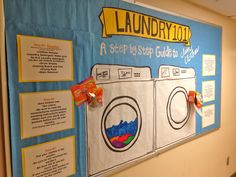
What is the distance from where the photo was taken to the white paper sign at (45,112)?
46.2 inches

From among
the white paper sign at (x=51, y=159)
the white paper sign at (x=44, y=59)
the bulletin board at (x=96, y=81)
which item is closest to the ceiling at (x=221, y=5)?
the bulletin board at (x=96, y=81)

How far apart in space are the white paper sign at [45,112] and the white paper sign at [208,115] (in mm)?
1797

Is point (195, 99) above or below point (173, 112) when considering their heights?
above

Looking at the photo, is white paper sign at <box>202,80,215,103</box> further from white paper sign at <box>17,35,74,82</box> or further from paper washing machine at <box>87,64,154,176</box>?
white paper sign at <box>17,35,74,82</box>

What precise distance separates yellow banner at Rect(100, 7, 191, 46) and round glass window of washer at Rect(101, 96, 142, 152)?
517 mm

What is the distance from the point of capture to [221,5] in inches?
98.8

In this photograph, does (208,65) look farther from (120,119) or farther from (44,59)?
(44,59)

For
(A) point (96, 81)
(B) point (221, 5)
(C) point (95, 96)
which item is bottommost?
(C) point (95, 96)

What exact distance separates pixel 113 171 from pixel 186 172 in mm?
1160

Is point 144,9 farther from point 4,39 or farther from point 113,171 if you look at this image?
point 113,171

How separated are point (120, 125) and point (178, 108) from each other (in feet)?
2.63

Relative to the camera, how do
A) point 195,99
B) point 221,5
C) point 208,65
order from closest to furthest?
point 195,99, point 221,5, point 208,65

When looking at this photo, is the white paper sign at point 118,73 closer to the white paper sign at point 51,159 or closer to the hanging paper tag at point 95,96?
the hanging paper tag at point 95,96

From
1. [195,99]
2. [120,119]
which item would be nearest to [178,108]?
[195,99]
